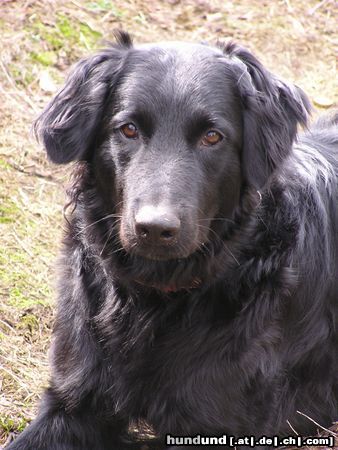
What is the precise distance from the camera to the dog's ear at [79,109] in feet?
11.8

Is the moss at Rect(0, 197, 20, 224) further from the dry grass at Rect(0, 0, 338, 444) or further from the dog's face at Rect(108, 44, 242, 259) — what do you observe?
the dog's face at Rect(108, 44, 242, 259)

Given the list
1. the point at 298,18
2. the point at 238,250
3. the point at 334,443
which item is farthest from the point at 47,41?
the point at 334,443

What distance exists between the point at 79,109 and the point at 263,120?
32.2 inches

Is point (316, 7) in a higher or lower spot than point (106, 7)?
lower

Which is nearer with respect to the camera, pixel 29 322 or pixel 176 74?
pixel 176 74

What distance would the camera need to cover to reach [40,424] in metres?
3.70

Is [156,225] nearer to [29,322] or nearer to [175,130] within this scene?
[175,130]

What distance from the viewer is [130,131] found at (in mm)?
3436

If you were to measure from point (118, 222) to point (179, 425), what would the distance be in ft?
3.06

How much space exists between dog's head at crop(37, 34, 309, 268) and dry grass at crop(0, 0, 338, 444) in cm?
43

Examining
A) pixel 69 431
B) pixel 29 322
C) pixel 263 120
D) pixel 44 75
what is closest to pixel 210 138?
Result: pixel 263 120

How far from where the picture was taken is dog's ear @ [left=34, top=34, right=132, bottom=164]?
3.59 m

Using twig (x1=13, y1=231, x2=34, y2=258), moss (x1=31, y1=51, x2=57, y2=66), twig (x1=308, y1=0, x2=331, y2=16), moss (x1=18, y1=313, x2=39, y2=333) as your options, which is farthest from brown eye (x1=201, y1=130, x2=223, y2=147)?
twig (x1=308, y1=0, x2=331, y2=16)

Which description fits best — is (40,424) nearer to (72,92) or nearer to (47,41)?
(72,92)
